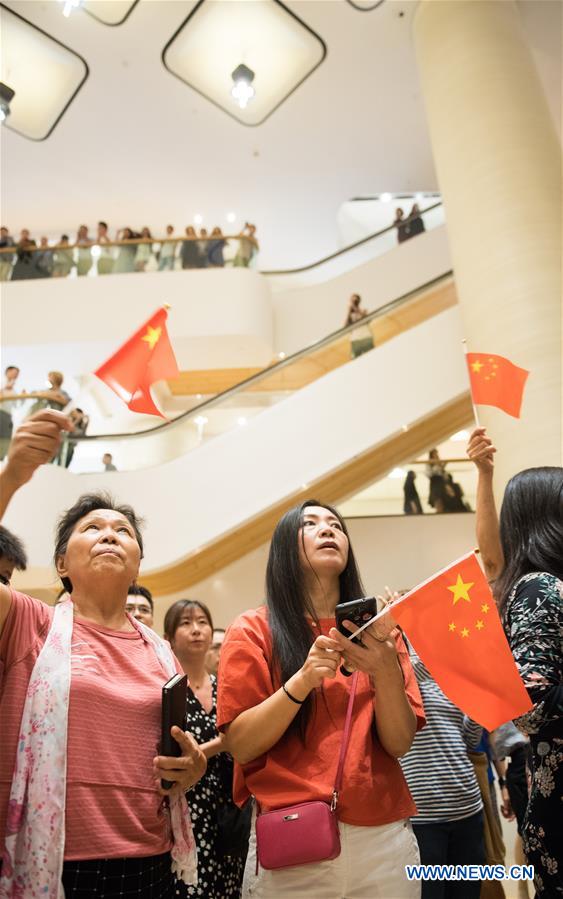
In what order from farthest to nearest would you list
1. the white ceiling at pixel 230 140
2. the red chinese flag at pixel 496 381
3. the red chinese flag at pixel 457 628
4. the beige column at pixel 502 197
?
the white ceiling at pixel 230 140 → the beige column at pixel 502 197 → the red chinese flag at pixel 496 381 → the red chinese flag at pixel 457 628

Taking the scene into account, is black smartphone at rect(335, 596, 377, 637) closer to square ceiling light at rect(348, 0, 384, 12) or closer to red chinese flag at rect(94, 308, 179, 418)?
red chinese flag at rect(94, 308, 179, 418)

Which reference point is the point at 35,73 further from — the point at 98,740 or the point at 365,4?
the point at 98,740

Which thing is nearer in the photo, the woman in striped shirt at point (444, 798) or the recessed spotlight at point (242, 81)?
the woman in striped shirt at point (444, 798)

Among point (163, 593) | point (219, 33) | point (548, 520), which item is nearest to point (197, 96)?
point (219, 33)

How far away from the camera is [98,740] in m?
1.56

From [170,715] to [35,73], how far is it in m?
10.3

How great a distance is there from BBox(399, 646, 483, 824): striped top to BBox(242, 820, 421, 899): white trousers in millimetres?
894

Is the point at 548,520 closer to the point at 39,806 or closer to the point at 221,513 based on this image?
the point at 39,806

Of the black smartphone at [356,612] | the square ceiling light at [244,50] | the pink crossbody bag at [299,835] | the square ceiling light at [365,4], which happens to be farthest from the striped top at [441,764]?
the square ceiling light at [244,50]

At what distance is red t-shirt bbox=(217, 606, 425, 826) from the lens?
1.64 m

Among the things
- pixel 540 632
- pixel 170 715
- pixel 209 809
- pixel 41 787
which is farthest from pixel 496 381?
pixel 41 787

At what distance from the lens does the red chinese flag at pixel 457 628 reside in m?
1.63

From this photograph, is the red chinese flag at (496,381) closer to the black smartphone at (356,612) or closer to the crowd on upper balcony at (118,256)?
the black smartphone at (356,612)

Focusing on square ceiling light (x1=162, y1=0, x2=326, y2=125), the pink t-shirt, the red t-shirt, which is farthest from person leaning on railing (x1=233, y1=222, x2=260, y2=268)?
the pink t-shirt
